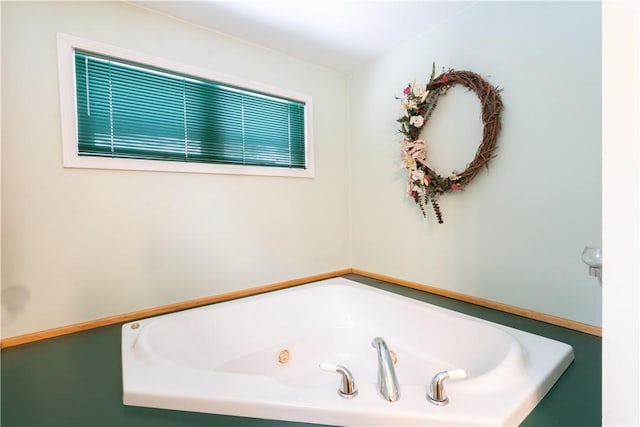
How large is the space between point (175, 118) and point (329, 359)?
5.73 ft

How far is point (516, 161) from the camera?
150 cm

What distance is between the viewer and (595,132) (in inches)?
49.0

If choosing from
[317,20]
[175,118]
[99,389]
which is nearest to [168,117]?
[175,118]

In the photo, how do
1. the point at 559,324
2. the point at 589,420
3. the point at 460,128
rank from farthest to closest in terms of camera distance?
the point at 460,128
the point at 559,324
the point at 589,420

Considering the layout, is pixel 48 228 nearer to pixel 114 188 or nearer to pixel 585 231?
pixel 114 188

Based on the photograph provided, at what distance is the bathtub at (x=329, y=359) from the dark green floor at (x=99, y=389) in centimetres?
3

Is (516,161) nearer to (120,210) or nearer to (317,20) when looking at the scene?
(317,20)

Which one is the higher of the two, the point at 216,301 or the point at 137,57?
the point at 137,57

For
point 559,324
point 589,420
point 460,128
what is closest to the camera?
point 589,420

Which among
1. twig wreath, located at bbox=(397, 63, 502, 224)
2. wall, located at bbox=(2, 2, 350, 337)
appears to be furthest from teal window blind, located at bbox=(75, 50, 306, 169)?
twig wreath, located at bbox=(397, 63, 502, 224)

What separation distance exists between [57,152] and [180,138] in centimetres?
57
